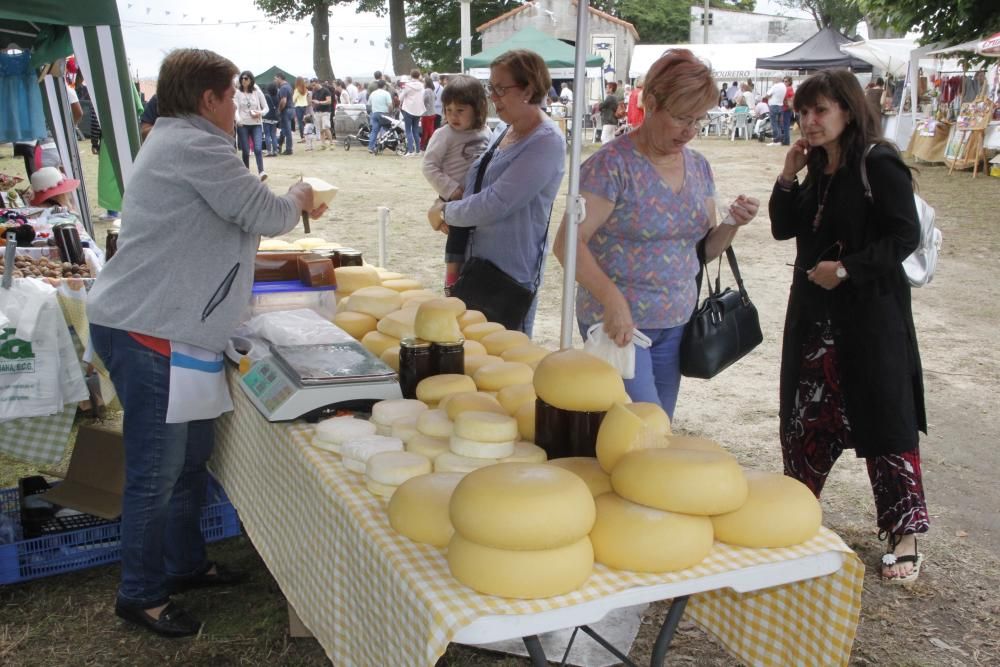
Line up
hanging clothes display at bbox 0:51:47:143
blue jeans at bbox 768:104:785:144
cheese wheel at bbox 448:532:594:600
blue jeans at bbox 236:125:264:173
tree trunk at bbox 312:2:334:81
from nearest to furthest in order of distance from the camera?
cheese wheel at bbox 448:532:594:600 < hanging clothes display at bbox 0:51:47:143 < blue jeans at bbox 236:125:264:173 < blue jeans at bbox 768:104:785:144 < tree trunk at bbox 312:2:334:81

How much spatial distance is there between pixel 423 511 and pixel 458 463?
251mm

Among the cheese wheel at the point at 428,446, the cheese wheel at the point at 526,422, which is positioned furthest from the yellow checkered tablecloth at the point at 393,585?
the cheese wheel at the point at 526,422

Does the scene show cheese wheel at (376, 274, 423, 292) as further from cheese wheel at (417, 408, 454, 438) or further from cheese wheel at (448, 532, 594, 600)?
cheese wheel at (448, 532, 594, 600)

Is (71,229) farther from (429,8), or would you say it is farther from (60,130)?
(429,8)

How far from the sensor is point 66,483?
306cm

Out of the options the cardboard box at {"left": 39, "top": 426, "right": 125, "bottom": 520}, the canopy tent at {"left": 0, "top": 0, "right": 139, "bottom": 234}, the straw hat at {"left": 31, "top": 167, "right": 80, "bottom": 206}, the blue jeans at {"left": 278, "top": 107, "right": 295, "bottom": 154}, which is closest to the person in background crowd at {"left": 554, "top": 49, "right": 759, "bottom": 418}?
the cardboard box at {"left": 39, "top": 426, "right": 125, "bottom": 520}

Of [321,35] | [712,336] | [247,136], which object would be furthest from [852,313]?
[321,35]

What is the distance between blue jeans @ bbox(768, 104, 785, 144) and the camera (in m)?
21.5

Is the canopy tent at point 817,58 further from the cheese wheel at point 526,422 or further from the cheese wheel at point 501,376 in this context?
the cheese wheel at point 526,422

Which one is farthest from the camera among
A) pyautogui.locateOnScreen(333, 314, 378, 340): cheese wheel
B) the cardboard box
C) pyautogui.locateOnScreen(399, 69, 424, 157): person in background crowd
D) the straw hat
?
pyautogui.locateOnScreen(399, 69, 424, 157): person in background crowd

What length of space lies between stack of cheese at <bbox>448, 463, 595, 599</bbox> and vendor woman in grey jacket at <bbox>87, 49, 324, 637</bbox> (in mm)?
1186

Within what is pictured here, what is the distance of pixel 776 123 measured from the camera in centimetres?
2194

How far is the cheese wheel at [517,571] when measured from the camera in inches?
49.4

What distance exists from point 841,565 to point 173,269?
5.57ft
